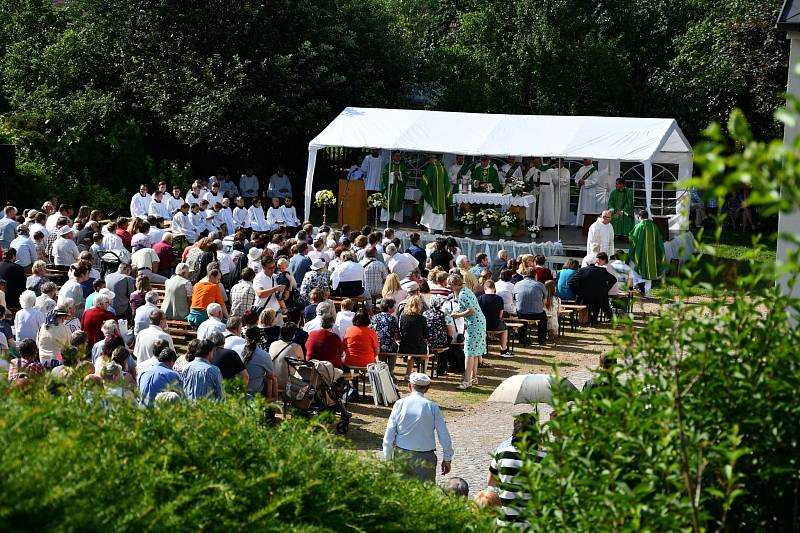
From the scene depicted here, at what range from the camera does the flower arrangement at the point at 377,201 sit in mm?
25484

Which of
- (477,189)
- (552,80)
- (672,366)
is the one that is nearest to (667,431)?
(672,366)

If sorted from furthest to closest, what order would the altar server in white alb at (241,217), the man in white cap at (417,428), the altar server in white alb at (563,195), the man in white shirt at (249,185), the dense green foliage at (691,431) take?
the man in white shirt at (249,185)
the altar server in white alb at (563,195)
the altar server in white alb at (241,217)
the man in white cap at (417,428)
the dense green foliage at (691,431)

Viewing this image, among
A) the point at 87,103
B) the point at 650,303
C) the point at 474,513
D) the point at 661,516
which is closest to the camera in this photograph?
the point at 661,516

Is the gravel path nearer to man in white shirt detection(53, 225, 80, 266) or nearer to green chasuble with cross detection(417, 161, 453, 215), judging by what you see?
man in white shirt detection(53, 225, 80, 266)

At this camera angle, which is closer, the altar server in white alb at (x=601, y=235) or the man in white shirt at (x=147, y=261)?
the man in white shirt at (x=147, y=261)

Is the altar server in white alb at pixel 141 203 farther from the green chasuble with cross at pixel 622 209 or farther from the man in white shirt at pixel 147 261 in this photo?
the green chasuble with cross at pixel 622 209

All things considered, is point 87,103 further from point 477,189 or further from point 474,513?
point 474,513

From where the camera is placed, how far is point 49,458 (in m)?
4.46

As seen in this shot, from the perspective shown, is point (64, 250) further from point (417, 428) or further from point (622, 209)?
point (622, 209)

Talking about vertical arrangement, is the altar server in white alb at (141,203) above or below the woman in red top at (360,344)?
above

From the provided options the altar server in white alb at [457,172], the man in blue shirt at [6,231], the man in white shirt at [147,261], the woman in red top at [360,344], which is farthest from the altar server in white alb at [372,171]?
the woman in red top at [360,344]

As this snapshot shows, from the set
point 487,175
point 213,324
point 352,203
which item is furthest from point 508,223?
point 213,324

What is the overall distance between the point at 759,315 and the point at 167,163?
2571 centimetres

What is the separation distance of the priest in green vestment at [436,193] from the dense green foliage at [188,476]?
61.6 feet
